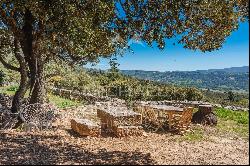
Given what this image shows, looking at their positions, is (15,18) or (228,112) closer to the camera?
(15,18)

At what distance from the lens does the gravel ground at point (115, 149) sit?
9.97m

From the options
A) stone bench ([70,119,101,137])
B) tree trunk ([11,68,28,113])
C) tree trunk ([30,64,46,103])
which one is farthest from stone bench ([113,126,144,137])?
tree trunk ([11,68,28,113])

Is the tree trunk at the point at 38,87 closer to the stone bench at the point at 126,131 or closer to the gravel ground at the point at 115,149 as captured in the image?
the gravel ground at the point at 115,149

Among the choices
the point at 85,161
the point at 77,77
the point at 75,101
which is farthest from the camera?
the point at 77,77

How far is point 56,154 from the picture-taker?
1057 cm

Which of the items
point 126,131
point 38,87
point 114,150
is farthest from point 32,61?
point 114,150

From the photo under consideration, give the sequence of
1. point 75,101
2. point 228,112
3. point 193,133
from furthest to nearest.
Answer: point 75,101
point 228,112
point 193,133

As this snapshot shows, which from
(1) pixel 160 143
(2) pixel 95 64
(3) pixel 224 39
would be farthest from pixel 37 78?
(3) pixel 224 39

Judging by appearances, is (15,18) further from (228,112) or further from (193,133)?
(228,112)

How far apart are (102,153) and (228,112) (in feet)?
36.5

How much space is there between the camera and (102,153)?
10805mm

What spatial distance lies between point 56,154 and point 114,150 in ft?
5.60

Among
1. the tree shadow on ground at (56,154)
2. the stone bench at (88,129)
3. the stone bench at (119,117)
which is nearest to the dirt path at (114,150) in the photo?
the tree shadow on ground at (56,154)

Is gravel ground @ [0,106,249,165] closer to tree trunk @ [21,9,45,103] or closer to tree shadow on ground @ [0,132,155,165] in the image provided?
tree shadow on ground @ [0,132,155,165]
